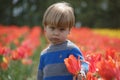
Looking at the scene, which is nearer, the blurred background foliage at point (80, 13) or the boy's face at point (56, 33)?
the boy's face at point (56, 33)

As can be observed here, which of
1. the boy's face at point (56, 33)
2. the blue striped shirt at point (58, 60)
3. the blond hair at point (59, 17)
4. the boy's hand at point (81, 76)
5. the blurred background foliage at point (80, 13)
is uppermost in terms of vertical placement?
the blond hair at point (59, 17)

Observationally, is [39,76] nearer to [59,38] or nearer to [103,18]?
[59,38]

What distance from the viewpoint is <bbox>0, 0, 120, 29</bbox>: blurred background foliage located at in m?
21.5

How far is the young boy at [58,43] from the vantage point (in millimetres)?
3785

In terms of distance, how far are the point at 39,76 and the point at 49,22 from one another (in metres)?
0.52

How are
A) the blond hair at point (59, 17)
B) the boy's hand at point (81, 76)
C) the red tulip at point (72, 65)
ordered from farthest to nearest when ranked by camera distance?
the blond hair at point (59, 17), the boy's hand at point (81, 76), the red tulip at point (72, 65)

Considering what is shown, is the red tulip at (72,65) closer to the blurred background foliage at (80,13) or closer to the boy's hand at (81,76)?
the boy's hand at (81,76)

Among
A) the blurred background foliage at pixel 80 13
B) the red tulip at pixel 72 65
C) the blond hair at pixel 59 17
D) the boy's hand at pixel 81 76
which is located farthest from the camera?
the blurred background foliage at pixel 80 13

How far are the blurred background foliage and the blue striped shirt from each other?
14352 mm

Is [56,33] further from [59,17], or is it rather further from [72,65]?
[72,65]

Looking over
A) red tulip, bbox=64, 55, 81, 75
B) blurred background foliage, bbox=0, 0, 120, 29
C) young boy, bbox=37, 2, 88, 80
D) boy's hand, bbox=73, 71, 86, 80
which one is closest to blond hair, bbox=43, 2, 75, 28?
young boy, bbox=37, 2, 88, 80

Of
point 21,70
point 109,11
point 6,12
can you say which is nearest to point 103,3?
point 109,11

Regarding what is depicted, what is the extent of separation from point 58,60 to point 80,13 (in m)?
24.5

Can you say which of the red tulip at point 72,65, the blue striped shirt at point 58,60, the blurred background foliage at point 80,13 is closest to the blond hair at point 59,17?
the blue striped shirt at point 58,60
